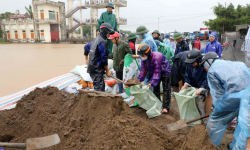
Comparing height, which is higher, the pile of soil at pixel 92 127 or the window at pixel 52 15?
the window at pixel 52 15

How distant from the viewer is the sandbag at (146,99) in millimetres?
3139

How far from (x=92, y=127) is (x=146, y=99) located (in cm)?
136

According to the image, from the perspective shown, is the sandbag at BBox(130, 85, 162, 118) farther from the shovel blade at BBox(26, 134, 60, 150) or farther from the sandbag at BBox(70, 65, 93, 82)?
Result: the sandbag at BBox(70, 65, 93, 82)

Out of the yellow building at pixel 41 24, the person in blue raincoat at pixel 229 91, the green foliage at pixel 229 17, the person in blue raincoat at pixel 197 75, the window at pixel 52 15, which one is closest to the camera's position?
the person in blue raincoat at pixel 229 91

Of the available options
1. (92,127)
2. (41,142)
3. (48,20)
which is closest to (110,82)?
(92,127)

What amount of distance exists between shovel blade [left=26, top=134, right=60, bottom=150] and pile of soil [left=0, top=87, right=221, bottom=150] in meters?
0.06

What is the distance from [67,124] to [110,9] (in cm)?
331

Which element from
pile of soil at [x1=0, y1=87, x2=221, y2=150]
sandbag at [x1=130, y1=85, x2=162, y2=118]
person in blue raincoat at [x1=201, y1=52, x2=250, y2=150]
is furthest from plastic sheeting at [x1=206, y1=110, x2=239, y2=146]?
sandbag at [x1=130, y1=85, x2=162, y2=118]

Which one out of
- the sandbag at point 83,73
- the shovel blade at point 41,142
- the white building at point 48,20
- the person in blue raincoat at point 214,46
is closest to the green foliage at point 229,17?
the person in blue raincoat at point 214,46

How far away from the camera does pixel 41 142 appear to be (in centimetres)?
206

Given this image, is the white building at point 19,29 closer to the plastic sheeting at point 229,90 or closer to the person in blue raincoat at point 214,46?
the person in blue raincoat at point 214,46

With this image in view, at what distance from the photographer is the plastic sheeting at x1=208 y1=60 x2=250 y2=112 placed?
1.86m

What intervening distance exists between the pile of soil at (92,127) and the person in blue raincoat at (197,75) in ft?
2.16

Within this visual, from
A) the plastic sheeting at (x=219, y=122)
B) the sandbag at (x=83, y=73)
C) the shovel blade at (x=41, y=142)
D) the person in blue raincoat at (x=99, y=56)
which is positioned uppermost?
the person in blue raincoat at (x=99, y=56)
